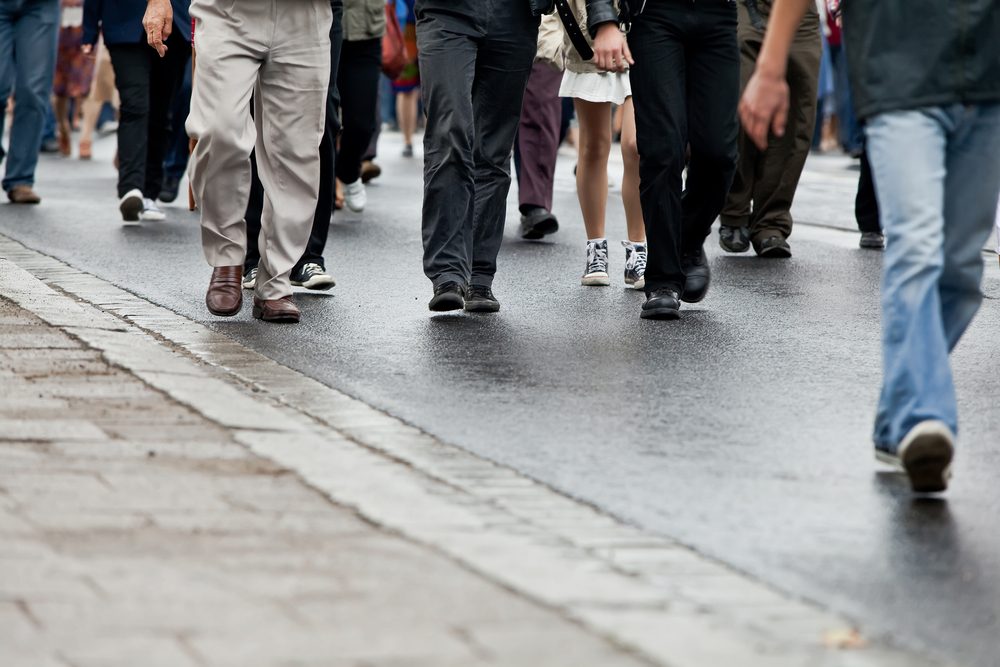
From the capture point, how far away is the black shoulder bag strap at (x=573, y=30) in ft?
25.0

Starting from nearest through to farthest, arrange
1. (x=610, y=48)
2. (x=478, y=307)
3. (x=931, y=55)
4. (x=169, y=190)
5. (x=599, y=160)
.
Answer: (x=931, y=55) → (x=610, y=48) → (x=478, y=307) → (x=599, y=160) → (x=169, y=190)

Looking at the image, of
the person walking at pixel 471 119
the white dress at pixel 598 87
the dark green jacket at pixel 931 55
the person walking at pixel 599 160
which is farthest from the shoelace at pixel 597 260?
the dark green jacket at pixel 931 55

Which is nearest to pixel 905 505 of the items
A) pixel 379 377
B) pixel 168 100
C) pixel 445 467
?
pixel 445 467

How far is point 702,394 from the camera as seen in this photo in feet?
19.7

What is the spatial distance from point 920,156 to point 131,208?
7768 mm

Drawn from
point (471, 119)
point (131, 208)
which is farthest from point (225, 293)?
point (131, 208)

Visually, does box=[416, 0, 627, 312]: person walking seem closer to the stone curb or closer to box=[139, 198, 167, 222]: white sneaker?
the stone curb

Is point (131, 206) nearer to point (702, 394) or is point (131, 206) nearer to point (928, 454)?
point (702, 394)

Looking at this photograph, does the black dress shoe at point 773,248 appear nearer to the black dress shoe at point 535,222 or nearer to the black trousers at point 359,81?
the black dress shoe at point 535,222

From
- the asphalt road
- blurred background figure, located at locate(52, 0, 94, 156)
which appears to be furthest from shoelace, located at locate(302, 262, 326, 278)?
blurred background figure, located at locate(52, 0, 94, 156)

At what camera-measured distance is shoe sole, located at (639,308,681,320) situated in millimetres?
7707

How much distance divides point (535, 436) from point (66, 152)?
15509 mm

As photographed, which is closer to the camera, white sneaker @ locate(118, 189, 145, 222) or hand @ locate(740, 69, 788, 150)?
hand @ locate(740, 69, 788, 150)

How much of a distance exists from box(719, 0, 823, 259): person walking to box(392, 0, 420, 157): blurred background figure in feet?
6.11
